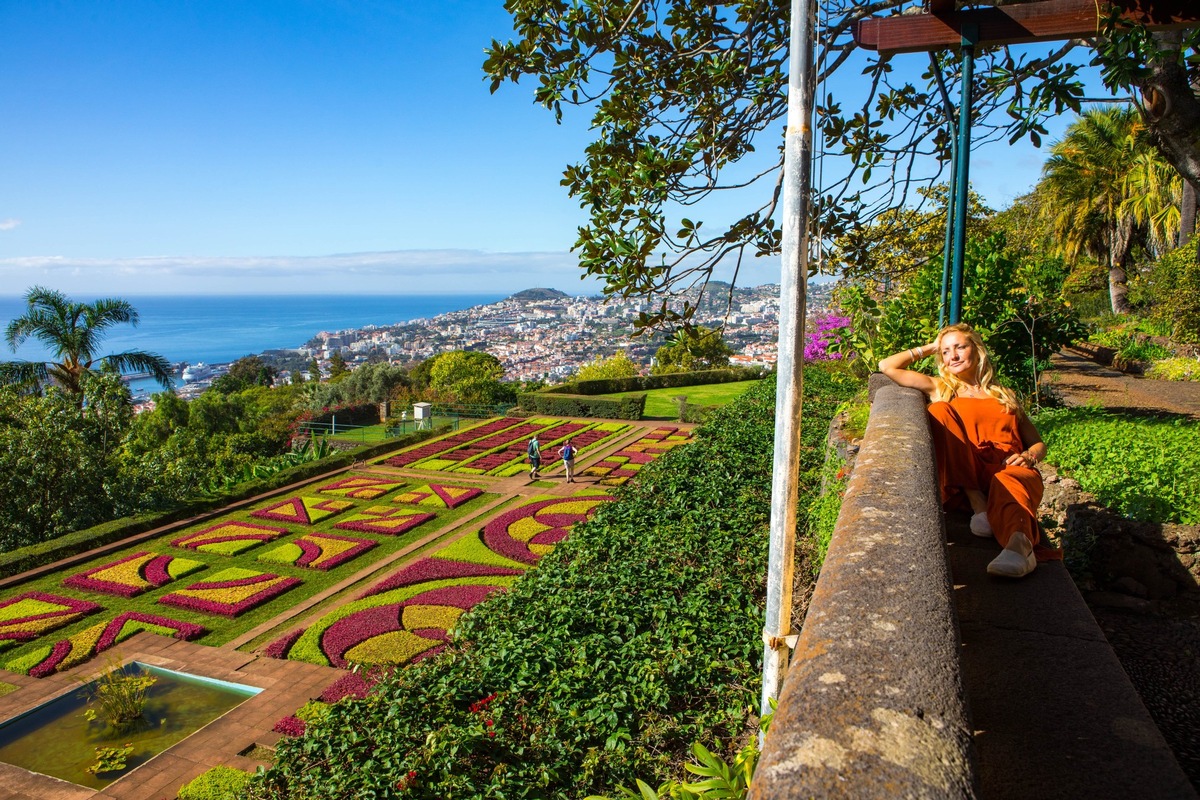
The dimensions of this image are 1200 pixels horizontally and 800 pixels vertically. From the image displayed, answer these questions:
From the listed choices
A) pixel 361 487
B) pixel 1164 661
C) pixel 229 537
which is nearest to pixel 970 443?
pixel 1164 661

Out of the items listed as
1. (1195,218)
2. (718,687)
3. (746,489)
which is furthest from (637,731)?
(1195,218)

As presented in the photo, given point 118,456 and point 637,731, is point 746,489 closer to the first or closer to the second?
point 637,731

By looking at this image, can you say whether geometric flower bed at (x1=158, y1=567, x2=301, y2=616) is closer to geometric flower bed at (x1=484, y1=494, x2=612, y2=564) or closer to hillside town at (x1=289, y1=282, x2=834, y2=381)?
geometric flower bed at (x1=484, y1=494, x2=612, y2=564)

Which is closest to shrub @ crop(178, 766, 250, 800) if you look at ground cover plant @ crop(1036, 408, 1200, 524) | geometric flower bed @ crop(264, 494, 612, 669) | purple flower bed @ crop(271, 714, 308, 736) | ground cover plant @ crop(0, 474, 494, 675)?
purple flower bed @ crop(271, 714, 308, 736)

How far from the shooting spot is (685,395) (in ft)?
113

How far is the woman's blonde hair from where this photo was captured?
3.79m

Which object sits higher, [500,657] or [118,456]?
[500,657]

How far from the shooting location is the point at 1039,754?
1836mm

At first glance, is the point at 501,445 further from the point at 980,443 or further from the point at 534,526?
the point at 980,443

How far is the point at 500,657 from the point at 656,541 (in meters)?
2.33

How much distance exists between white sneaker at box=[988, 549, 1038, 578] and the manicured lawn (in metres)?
27.7

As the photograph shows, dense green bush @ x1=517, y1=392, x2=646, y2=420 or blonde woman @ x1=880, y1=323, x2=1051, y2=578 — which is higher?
blonde woman @ x1=880, y1=323, x2=1051, y2=578

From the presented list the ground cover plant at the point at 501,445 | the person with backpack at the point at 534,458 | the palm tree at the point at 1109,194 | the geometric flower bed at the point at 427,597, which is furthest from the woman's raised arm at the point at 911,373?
the palm tree at the point at 1109,194

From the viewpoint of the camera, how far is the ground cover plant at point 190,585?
11.7 meters
